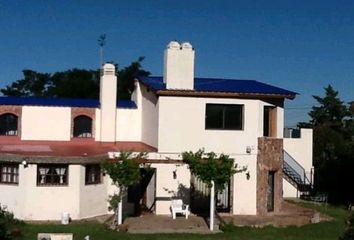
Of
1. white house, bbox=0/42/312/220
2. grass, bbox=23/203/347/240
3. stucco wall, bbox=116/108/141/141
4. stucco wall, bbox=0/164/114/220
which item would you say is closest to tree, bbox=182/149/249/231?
grass, bbox=23/203/347/240

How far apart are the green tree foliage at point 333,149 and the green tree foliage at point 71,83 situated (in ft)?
62.7

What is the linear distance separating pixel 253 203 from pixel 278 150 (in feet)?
8.79

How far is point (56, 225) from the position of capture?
993 inches

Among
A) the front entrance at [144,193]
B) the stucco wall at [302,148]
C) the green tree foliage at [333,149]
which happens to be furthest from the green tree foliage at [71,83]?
the front entrance at [144,193]

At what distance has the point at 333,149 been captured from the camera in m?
50.1

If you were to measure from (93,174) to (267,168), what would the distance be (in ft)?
25.3

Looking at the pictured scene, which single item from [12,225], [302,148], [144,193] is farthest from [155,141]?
[302,148]

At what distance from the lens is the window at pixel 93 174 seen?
1068 inches

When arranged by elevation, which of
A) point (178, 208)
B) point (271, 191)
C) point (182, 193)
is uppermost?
point (271, 191)

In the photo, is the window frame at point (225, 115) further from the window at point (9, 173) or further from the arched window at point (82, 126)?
the window at point (9, 173)

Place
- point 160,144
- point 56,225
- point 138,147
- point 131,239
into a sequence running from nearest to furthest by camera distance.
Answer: point 131,239, point 56,225, point 160,144, point 138,147

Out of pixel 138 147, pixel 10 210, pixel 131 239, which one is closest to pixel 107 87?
pixel 138 147

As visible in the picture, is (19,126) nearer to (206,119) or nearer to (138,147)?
(138,147)

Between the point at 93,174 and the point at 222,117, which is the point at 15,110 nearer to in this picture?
the point at 93,174
